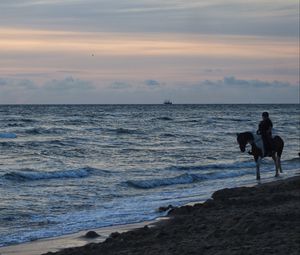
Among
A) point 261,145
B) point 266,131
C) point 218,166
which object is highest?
point 266,131

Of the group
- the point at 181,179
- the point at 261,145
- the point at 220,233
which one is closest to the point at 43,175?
the point at 181,179

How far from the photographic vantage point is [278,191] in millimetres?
13188

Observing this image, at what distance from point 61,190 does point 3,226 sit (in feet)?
15.5

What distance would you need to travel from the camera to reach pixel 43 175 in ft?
63.1

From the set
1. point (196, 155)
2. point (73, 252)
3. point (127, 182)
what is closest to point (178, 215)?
point (73, 252)

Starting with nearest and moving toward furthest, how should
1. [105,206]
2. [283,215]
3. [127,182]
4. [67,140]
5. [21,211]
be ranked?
[283,215] < [21,211] < [105,206] < [127,182] < [67,140]

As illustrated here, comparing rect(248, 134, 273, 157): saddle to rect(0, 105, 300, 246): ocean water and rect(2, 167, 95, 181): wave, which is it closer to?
rect(0, 105, 300, 246): ocean water

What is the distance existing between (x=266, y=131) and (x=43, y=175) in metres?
6.42

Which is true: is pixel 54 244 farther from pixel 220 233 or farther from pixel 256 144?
pixel 256 144

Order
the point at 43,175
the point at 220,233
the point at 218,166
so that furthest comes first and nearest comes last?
the point at 218,166 → the point at 43,175 → the point at 220,233

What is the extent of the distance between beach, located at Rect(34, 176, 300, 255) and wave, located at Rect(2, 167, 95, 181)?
7996mm

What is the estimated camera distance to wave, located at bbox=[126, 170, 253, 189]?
18.1 m

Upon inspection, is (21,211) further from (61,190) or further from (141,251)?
(141,251)

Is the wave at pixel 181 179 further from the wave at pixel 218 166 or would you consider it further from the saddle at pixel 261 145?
the saddle at pixel 261 145
